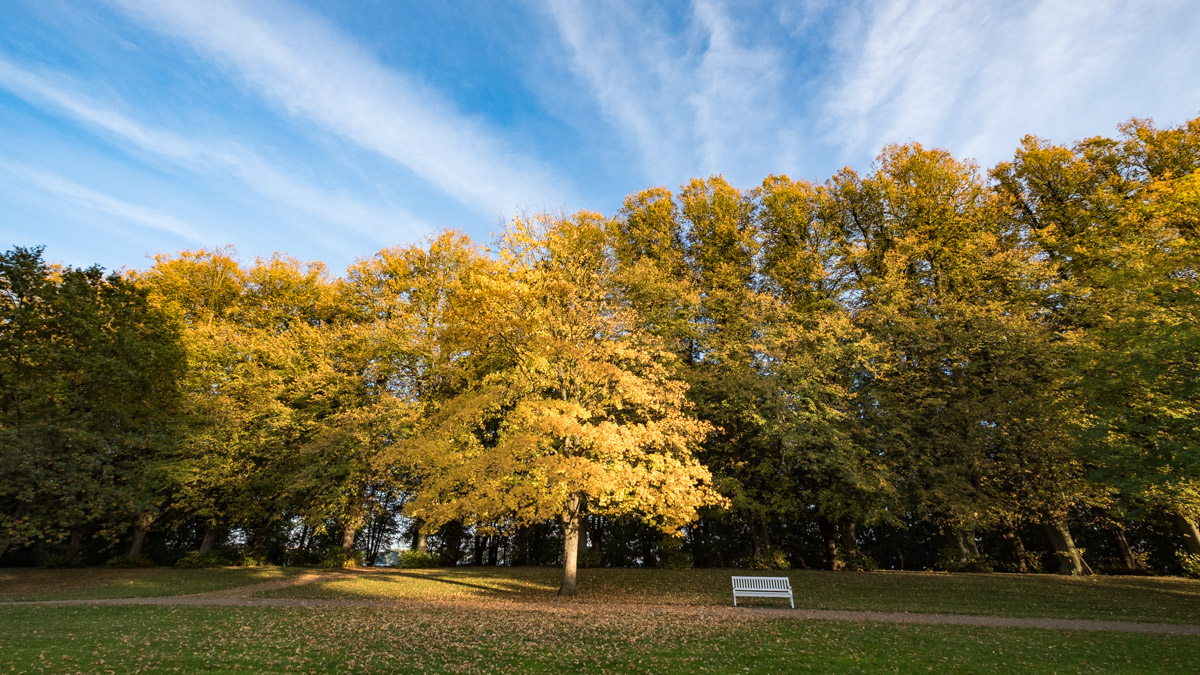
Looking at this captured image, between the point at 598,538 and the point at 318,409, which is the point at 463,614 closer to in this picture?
the point at 318,409

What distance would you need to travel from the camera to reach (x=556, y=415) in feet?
48.3

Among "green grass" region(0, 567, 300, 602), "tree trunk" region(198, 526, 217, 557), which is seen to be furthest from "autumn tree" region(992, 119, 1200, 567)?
"tree trunk" region(198, 526, 217, 557)

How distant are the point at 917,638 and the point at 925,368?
14.9 metres

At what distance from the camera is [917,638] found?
10.8 m

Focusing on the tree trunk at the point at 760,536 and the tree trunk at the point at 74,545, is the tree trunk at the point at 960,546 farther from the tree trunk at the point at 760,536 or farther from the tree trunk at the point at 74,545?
the tree trunk at the point at 74,545

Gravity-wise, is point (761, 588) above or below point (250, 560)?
above

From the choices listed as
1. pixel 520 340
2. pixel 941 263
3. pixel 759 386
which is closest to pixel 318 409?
pixel 520 340

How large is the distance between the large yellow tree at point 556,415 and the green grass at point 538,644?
10.1 ft

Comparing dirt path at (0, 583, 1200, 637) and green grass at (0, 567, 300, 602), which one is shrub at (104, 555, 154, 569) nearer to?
green grass at (0, 567, 300, 602)

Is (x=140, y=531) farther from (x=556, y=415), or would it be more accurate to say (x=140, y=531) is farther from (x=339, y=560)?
(x=556, y=415)

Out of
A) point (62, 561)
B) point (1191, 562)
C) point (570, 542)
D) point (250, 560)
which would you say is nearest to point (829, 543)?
point (1191, 562)

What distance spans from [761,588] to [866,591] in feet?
13.7

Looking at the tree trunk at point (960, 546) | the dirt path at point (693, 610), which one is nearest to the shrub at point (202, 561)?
the dirt path at point (693, 610)

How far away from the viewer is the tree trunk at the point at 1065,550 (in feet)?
68.0
